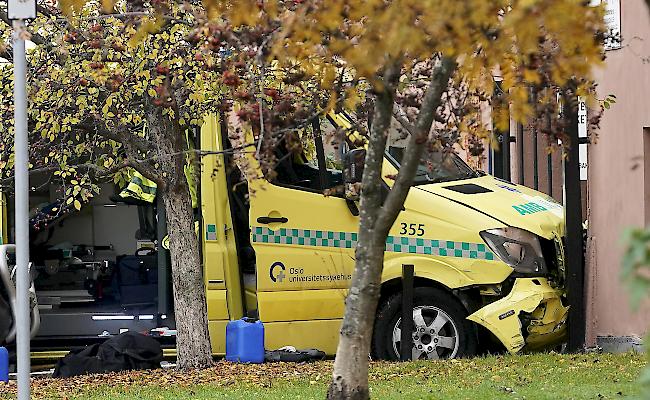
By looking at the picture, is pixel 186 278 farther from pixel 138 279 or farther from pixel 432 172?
pixel 138 279

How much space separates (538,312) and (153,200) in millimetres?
3372

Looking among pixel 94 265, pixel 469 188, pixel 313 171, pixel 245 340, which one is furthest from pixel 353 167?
pixel 94 265

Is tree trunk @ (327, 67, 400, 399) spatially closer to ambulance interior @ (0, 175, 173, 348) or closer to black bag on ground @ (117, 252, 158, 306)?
ambulance interior @ (0, 175, 173, 348)

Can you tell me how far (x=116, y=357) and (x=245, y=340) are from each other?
3.26 feet

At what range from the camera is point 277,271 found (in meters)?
9.70

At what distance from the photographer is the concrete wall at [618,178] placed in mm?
9562

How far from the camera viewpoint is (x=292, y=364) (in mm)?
9406

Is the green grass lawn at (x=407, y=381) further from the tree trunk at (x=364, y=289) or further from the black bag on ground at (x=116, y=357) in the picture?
the tree trunk at (x=364, y=289)

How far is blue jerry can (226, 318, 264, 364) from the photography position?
370 inches

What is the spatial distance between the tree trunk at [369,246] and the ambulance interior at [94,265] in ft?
16.4

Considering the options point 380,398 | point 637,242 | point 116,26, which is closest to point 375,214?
point 380,398

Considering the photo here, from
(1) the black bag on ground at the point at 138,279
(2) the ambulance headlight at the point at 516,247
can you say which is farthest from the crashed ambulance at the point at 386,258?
(1) the black bag on ground at the point at 138,279

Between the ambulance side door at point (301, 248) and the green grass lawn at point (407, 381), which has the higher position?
the ambulance side door at point (301, 248)

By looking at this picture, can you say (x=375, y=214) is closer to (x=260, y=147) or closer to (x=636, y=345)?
(x=260, y=147)
